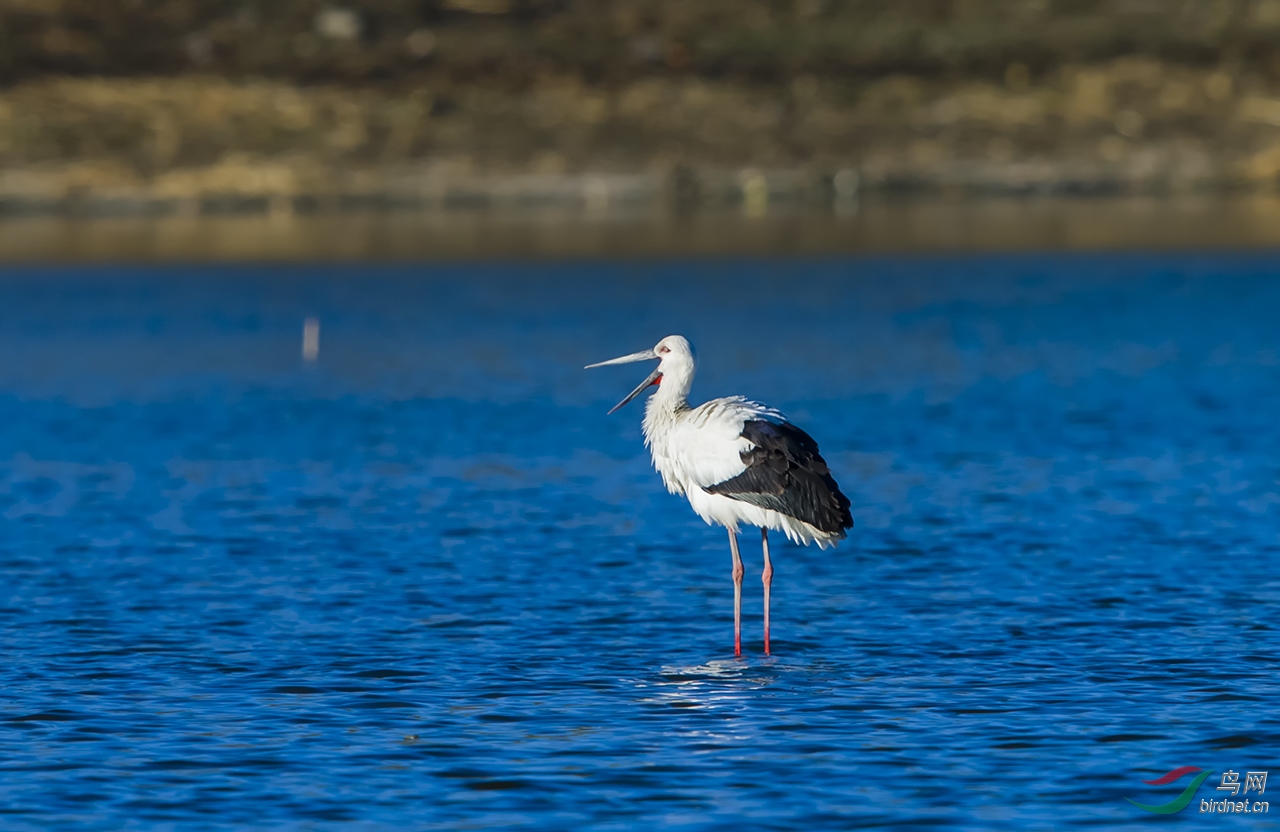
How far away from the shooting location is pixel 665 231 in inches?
2132

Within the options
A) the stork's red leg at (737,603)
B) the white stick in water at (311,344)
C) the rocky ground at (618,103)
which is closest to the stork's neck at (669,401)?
the stork's red leg at (737,603)

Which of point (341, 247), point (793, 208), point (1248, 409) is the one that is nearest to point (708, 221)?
point (793, 208)

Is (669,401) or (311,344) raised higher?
(311,344)

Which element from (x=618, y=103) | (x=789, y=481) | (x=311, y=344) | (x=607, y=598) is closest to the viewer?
(x=789, y=481)

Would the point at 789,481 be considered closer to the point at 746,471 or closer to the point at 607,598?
the point at 746,471

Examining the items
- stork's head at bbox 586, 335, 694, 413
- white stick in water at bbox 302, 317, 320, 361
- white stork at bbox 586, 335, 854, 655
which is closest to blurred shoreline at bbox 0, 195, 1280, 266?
white stick in water at bbox 302, 317, 320, 361

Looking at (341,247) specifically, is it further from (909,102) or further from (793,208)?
(909,102)

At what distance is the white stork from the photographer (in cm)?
1289

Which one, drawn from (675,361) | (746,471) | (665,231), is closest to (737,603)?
(746,471)

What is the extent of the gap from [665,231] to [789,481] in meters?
41.5

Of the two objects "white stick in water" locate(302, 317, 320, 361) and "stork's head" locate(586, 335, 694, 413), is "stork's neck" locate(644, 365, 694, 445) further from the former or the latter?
"white stick in water" locate(302, 317, 320, 361)

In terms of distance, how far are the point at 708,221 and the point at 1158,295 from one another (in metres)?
19.9

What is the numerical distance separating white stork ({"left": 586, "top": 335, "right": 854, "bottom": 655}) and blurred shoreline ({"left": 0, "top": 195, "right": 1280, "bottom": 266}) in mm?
34557

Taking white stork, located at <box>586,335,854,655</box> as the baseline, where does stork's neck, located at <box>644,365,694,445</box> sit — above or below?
above
